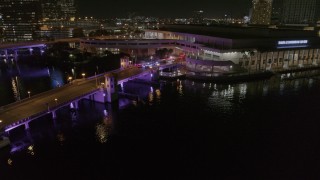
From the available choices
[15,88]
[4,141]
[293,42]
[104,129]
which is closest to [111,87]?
[104,129]

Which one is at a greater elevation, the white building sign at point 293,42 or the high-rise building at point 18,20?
the high-rise building at point 18,20

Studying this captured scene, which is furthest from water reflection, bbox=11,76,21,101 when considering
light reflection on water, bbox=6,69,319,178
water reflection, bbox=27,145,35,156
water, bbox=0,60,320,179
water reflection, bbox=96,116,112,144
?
water reflection, bbox=27,145,35,156

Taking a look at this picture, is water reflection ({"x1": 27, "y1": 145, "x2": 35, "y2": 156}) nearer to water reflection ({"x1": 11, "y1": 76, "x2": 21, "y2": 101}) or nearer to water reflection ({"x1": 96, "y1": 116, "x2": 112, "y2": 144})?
water reflection ({"x1": 96, "y1": 116, "x2": 112, "y2": 144})

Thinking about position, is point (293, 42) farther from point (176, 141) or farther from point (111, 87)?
point (176, 141)

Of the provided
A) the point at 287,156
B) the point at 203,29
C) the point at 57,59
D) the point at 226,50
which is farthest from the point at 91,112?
the point at 203,29

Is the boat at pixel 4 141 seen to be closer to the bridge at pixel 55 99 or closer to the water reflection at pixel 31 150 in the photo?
the bridge at pixel 55 99

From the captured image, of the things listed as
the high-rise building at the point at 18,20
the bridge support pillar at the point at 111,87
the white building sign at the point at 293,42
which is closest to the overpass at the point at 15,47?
the high-rise building at the point at 18,20
